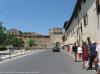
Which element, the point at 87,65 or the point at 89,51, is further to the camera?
the point at 87,65

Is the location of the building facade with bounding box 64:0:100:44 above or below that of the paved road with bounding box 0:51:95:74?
above

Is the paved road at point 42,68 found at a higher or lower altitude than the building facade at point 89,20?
lower

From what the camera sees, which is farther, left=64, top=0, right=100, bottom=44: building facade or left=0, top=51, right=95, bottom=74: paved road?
left=64, top=0, right=100, bottom=44: building facade

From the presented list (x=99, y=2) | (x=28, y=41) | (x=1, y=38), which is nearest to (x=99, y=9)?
(x=99, y=2)

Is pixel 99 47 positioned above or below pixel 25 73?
above

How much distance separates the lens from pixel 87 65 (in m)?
22.0

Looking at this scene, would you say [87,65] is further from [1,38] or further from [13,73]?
[1,38]

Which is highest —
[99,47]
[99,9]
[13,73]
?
[99,9]

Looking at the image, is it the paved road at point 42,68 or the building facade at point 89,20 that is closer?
the paved road at point 42,68

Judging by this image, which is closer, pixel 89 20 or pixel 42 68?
pixel 42 68

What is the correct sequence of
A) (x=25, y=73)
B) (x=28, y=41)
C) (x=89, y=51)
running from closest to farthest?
(x=25, y=73) → (x=89, y=51) → (x=28, y=41)

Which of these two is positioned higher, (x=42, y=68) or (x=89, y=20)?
(x=89, y=20)

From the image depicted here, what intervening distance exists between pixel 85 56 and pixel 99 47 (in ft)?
29.4

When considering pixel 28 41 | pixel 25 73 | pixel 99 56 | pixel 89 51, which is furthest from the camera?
pixel 28 41
